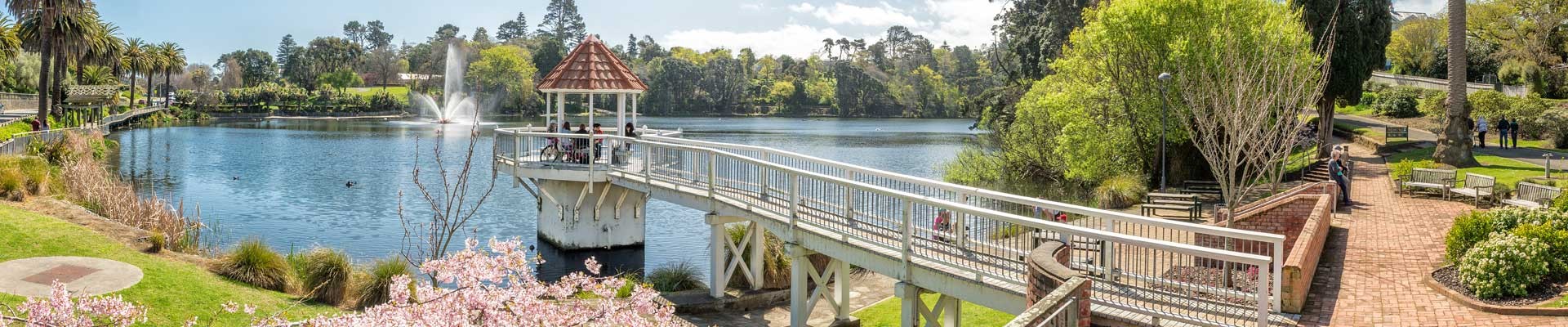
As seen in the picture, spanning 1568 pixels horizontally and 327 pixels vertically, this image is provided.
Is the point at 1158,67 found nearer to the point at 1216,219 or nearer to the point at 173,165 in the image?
the point at 1216,219

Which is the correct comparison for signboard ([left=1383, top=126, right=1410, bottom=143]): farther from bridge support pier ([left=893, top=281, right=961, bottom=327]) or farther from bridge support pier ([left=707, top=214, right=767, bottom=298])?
bridge support pier ([left=893, top=281, right=961, bottom=327])

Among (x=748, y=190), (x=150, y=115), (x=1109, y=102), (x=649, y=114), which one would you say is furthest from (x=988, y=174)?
(x=649, y=114)

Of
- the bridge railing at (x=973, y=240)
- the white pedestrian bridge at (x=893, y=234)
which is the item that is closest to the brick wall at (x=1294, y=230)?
the white pedestrian bridge at (x=893, y=234)

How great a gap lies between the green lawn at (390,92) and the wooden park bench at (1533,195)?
12510 cm

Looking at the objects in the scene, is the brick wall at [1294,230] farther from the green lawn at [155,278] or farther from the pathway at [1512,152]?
the pathway at [1512,152]

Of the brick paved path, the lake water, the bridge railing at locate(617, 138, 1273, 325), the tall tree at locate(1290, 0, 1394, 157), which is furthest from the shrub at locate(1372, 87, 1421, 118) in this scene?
the bridge railing at locate(617, 138, 1273, 325)

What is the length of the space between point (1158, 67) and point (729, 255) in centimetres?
1716

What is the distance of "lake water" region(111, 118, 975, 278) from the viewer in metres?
26.1

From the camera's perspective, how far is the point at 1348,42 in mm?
37156

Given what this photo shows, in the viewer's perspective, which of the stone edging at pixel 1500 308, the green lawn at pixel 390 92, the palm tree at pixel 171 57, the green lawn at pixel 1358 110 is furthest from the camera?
the green lawn at pixel 390 92

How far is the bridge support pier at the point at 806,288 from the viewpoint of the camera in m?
15.6

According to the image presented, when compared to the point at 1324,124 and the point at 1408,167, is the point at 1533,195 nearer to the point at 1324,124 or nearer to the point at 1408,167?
the point at 1408,167

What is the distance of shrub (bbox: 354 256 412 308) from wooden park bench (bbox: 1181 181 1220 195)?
744 inches

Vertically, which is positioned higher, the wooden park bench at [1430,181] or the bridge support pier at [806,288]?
the wooden park bench at [1430,181]
